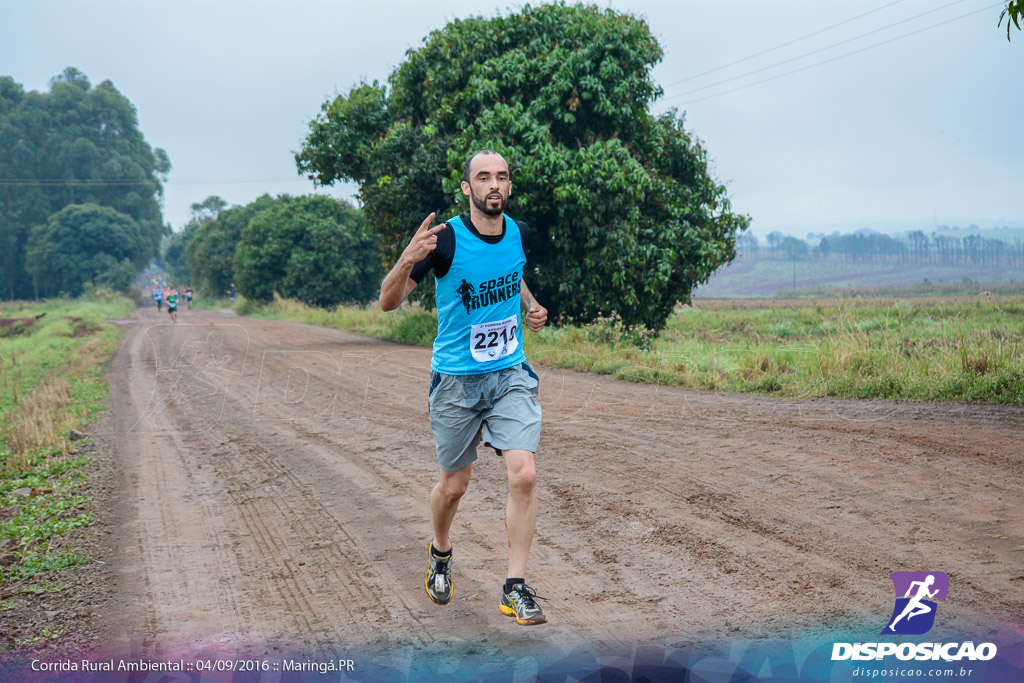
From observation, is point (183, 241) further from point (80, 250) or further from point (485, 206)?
point (485, 206)

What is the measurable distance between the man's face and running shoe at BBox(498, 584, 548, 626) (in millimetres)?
1857

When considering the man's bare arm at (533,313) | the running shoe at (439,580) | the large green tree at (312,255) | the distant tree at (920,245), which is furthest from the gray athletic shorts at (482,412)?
the distant tree at (920,245)

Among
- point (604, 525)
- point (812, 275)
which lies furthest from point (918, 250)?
point (604, 525)

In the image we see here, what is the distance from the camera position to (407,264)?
376 centimetres

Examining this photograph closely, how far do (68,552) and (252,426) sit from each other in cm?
456

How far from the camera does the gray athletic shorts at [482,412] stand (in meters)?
4.00

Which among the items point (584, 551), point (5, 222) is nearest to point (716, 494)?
point (584, 551)

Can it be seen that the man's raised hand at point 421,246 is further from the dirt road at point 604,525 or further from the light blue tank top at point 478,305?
the dirt road at point 604,525

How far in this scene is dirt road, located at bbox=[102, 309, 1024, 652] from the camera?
3875 millimetres

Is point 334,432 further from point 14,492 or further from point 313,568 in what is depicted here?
point 313,568

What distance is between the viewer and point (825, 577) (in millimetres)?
4129

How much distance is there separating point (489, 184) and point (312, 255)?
38519 mm

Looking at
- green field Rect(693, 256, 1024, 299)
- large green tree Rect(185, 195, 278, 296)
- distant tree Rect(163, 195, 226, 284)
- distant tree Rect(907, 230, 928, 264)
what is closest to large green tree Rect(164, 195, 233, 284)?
distant tree Rect(163, 195, 226, 284)

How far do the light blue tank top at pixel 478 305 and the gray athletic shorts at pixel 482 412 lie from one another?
0.21 ft
